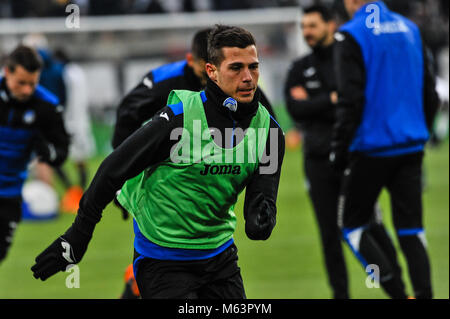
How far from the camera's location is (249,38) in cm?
357

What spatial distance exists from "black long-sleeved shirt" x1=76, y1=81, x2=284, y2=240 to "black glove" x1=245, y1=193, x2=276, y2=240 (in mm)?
24

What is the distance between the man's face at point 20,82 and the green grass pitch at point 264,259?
5.47 feet

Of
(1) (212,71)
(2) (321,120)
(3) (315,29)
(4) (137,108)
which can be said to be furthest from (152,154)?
(3) (315,29)

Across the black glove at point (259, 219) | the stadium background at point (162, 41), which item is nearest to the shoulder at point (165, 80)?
the black glove at point (259, 219)

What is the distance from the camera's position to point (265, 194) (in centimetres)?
360

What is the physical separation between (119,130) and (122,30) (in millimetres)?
11158

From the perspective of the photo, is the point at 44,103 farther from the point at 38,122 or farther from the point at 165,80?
the point at 165,80

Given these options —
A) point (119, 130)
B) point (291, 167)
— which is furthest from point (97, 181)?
point (291, 167)

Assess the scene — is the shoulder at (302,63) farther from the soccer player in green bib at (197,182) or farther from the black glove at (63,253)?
the black glove at (63,253)

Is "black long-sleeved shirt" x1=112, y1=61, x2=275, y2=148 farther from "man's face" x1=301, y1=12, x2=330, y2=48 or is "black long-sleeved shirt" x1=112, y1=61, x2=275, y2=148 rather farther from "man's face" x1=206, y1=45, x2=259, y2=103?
"man's face" x1=206, y1=45, x2=259, y2=103

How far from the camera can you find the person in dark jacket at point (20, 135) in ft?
19.8

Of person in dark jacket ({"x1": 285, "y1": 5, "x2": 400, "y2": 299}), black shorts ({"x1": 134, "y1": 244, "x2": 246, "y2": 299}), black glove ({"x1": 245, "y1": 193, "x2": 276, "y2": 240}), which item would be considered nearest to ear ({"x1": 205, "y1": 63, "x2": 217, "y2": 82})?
black glove ({"x1": 245, "y1": 193, "x2": 276, "y2": 240})
